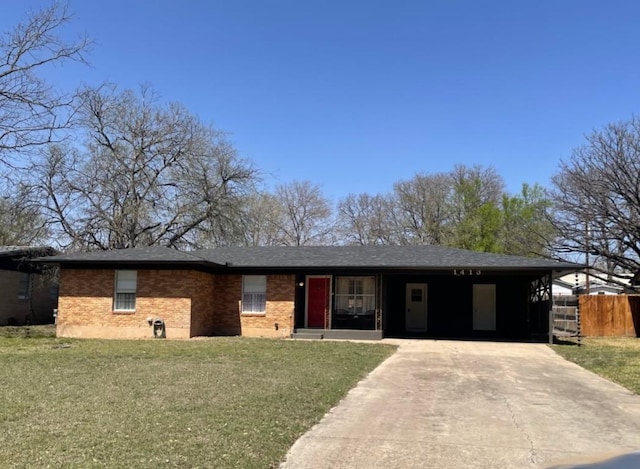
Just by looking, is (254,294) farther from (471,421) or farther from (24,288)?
(471,421)

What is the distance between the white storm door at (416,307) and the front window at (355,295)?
2612 mm

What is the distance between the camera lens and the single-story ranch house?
19.9 metres

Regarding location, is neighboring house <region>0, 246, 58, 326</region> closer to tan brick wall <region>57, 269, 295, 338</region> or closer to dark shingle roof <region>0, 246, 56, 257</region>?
dark shingle roof <region>0, 246, 56, 257</region>

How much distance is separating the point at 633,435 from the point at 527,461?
1988 mm

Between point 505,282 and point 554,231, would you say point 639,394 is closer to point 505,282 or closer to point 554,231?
point 505,282

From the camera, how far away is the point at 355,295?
72.3 feet

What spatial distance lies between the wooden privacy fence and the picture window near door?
14610mm

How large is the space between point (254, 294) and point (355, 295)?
381cm

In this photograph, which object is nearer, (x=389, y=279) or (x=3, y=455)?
(x=3, y=455)

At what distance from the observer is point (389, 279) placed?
2345 centimetres

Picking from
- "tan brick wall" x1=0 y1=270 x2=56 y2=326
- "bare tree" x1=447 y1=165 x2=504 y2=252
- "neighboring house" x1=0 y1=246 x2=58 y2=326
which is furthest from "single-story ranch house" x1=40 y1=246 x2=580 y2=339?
"bare tree" x1=447 y1=165 x2=504 y2=252

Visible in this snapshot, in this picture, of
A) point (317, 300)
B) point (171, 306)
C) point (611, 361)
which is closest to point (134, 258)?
point (171, 306)

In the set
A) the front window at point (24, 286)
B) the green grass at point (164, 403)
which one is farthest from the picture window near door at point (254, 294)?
the front window at point (24, 286)

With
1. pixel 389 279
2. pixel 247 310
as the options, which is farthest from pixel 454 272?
pixel 247 310
